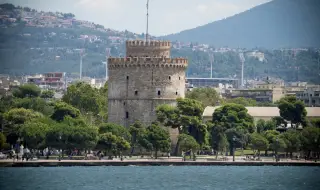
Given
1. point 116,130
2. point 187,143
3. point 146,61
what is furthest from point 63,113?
point 187,143

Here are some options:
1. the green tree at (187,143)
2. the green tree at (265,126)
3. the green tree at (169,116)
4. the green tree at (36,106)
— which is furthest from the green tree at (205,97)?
the green tree at (187,143)

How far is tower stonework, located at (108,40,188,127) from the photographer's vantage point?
9794cm

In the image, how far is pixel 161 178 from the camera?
7706cm

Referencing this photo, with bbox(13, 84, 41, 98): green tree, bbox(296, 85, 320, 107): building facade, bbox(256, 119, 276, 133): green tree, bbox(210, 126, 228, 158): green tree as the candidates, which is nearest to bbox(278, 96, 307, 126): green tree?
bbox(256, 119, 276, 133): green tree

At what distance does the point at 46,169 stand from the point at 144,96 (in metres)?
18.1

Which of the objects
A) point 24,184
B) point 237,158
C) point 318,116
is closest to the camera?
point 24,184

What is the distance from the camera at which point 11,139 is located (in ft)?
314

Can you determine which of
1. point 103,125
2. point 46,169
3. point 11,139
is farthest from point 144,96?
point 46,169

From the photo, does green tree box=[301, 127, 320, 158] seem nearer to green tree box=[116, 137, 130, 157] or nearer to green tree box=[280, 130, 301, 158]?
green tree box=[280, 130, 301, 158]

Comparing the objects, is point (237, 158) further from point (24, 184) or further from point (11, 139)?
point (24, 184)

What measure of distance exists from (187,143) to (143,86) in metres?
9.09

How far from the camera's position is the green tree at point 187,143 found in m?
91.1

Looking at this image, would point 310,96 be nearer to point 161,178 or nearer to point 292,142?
point 292,142

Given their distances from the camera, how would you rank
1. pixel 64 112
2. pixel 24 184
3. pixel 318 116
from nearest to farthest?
pixel 24 184, pixel 64 112, pixel 318 116
